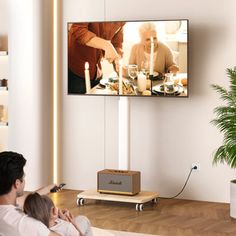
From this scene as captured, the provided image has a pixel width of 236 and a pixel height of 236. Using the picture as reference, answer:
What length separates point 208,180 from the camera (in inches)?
251

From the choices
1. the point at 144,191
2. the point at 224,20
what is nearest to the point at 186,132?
the point at 144,191

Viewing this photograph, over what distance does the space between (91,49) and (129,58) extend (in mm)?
434

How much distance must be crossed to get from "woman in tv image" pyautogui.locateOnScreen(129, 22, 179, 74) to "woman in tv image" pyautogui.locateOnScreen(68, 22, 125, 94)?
0.73 ft

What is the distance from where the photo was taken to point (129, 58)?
622cm

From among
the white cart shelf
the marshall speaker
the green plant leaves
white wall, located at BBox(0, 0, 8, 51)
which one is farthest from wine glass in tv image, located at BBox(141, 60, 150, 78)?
white wall, located at BBox(0, 0, 8, 51)

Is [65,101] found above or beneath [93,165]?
above

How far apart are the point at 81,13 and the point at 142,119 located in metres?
1.41

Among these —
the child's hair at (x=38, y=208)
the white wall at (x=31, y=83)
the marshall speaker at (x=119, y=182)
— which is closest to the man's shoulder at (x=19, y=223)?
the child's hair at (x=38, y=208)

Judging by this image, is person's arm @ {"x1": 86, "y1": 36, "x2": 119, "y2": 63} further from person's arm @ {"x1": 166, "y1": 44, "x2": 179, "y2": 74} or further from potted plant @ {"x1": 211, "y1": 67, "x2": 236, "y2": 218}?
potted plant @ {"x1": 211, "y1": 67, "x2": 236, "y2": 218}

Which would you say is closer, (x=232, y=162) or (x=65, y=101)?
(x=232, y=162)

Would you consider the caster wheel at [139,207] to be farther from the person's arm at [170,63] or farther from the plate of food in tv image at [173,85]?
the person's arm at [170,63]

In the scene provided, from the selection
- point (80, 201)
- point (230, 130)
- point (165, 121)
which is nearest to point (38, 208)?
point (230, 130)

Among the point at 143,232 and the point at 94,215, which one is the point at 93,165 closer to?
the point at 94,215

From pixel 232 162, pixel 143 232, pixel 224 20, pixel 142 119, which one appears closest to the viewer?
pixel 143 232
